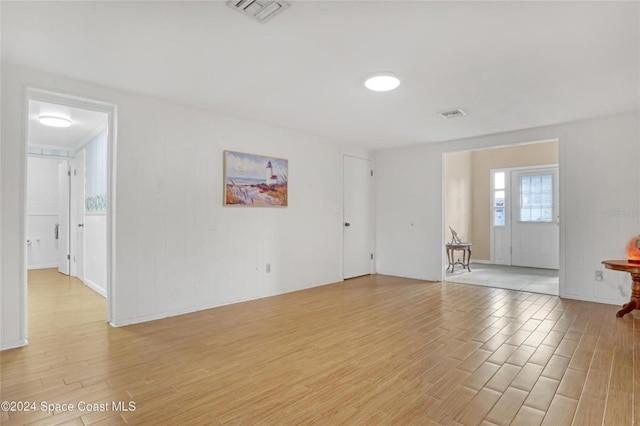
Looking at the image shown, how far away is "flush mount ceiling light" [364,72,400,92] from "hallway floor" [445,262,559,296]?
382cm

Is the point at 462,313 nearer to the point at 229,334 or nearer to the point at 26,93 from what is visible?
the point at 229,334

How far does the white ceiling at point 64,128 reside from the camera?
13.0 ft

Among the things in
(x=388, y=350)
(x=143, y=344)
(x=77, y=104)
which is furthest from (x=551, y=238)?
(x=77, y=104)

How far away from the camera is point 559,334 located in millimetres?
3133

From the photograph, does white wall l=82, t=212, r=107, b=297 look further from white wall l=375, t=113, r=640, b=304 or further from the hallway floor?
white wall l=375, t=113, r=640, b=304

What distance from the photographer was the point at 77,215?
5984 mm

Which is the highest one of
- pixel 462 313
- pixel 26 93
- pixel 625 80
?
pixel 625 80

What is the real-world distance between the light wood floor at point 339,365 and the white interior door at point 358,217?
6.73 feet

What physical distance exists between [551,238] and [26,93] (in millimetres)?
8616

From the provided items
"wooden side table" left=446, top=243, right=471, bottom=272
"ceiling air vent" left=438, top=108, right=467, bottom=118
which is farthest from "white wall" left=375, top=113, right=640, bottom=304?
"wooden side table" left=446, top=243, right=471, bottom=272

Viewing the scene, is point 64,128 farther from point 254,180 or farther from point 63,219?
point 254,180

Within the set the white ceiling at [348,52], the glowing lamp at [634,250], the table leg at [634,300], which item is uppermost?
the white ceiling at [348,52]

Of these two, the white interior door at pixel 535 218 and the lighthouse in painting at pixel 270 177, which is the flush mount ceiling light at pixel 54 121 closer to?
the lighthouse in painting at pixel 270 177

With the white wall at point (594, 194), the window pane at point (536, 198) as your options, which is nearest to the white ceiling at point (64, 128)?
the white wall at point (594, 194)
